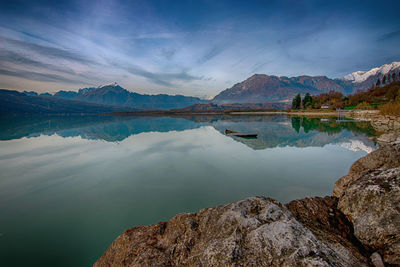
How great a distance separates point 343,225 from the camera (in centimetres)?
494

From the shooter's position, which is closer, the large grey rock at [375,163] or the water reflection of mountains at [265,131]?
the large grey rock at [375,163]

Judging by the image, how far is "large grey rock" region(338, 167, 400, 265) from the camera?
12.6 ft

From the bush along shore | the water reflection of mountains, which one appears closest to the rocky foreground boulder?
the bush along shore

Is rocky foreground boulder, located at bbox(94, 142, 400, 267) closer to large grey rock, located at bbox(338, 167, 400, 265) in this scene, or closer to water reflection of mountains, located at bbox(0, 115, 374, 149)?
large grey rock, located at bbox(338, 167, 400, 265)

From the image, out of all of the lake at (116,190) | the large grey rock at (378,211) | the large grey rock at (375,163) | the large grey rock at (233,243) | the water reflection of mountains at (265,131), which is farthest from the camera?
the water reflection of mountains at (265,131)

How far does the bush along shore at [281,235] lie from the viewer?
3.21m

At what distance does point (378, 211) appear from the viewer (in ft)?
14.3

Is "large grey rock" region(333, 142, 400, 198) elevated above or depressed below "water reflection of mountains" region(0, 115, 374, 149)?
above

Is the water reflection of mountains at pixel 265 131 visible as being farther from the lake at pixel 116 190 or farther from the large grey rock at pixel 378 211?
the large grey rock at pixel 378 211

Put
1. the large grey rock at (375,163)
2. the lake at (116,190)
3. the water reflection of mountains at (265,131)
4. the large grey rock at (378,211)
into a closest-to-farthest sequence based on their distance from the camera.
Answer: the large grey rock at (378,211), the large grey rock at (375,163), the lake at (116,190), the water reflection of mountains at (265,131)

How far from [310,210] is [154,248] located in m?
4.50

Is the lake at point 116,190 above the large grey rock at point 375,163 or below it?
below

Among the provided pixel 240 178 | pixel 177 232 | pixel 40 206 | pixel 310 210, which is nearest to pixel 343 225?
pixel 310 210

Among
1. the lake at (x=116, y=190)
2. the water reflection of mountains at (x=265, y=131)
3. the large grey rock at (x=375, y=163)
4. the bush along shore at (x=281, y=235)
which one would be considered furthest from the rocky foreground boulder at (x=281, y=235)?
the water reflection of mountains at (x=265, y=131)
